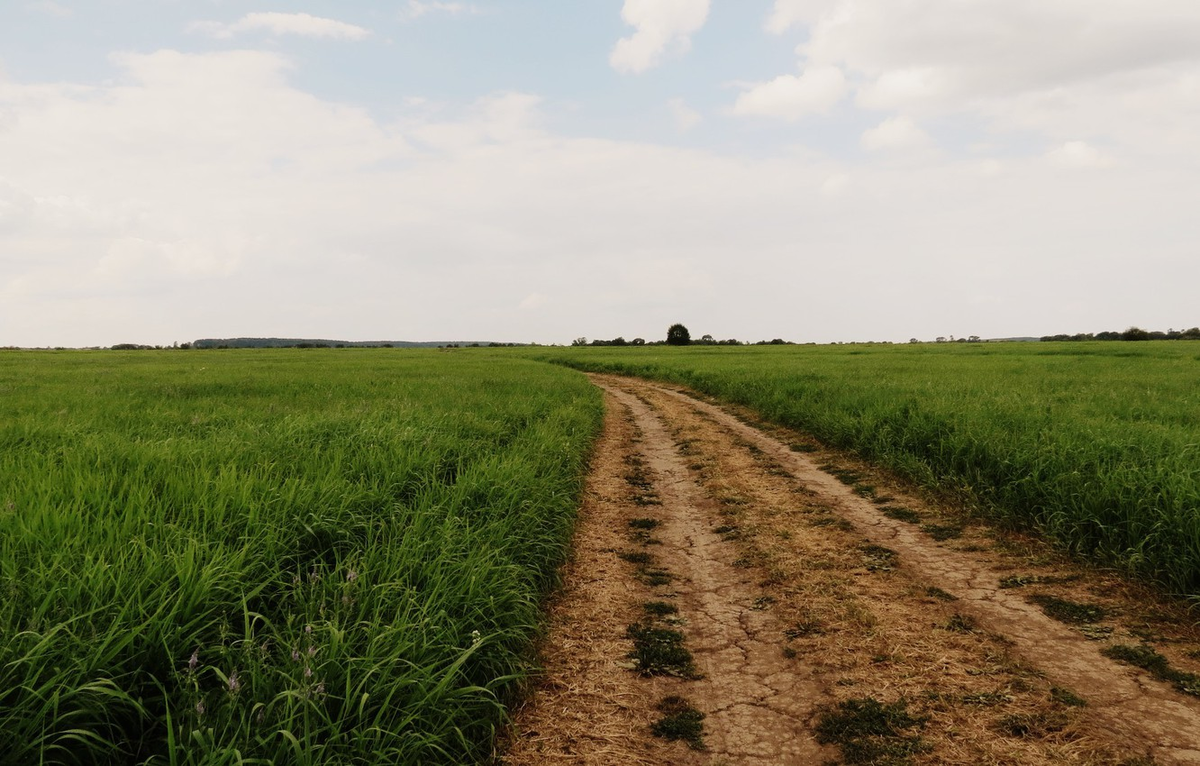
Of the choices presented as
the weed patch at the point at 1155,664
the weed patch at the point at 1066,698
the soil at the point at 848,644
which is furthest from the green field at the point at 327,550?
the weed patch at the point at 1066,698

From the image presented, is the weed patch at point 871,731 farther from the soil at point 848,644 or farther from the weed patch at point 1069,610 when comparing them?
the weed patch at point 1069,610

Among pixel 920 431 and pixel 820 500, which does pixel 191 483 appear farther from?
pixel 920 431

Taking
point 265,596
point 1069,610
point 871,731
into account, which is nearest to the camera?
point 871,731

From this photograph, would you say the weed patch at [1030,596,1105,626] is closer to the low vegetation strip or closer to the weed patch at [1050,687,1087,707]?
the weed patch at [1050,687,1087,707]

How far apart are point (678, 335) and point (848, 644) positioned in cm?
9928

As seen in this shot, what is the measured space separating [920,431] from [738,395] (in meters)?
8.42

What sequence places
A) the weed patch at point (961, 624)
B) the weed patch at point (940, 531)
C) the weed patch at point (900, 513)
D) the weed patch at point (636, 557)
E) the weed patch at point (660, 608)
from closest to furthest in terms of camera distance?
the weed patch at point (961, 624), the weed patch at point (660, 608), the weed patch at point (636, 557), the weed patch at point (940, 531), the weed patch at point (900, 513)

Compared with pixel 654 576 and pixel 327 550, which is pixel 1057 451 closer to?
pixel 654 576

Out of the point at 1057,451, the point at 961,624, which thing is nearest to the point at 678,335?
the point at 1057,451

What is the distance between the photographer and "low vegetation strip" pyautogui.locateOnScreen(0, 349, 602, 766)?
241cm

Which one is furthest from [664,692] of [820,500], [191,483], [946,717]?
[820,500]

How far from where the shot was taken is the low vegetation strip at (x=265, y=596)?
2.41 metres

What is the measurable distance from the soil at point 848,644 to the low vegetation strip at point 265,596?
0.52 m

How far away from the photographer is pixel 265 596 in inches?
137
